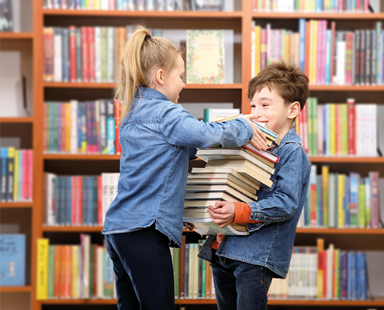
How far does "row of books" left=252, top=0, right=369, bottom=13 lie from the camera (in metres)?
2.12

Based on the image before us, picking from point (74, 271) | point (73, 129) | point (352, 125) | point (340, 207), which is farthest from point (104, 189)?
point (352, 125)

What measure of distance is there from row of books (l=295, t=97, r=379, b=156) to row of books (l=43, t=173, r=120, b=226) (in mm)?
1156

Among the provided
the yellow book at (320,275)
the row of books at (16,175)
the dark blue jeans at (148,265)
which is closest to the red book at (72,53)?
the row of books at (16,175)

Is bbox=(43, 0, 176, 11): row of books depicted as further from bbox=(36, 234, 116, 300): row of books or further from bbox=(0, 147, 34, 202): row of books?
bbox=(36, 234, 116, 300): row of books

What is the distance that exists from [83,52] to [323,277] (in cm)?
176

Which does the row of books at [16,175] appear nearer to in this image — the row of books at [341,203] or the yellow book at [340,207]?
the row of books at [341,203]

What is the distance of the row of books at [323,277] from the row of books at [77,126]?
119cm

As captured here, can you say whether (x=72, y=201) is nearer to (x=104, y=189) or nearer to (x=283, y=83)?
(x=104, y=189)

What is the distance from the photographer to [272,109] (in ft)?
4.00

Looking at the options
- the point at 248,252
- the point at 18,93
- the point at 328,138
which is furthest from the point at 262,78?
the point at 18,93

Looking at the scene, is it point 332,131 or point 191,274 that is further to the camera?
point 332,131

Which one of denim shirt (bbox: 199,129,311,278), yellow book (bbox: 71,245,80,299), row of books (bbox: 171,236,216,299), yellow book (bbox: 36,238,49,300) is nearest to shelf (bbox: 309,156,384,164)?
row of books (bbox: 171,236,216,299)

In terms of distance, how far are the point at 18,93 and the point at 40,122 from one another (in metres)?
0.41

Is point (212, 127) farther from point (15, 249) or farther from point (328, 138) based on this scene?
point (15, 249)
